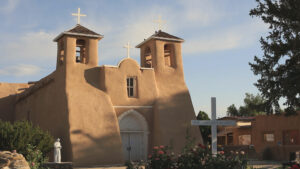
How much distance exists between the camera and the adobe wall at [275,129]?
872 inches

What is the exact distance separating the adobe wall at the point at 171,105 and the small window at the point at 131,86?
5.12 ft

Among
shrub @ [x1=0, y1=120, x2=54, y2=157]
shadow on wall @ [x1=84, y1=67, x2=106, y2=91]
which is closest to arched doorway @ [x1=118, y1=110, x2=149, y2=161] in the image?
shadow on wall @ [x1=84, y1=67, x2=106, y2=91]

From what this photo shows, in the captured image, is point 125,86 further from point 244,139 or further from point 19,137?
point 244,139

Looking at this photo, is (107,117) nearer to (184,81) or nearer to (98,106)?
(98,106)

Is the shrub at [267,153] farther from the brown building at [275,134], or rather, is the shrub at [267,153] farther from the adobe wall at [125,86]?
the adobe wall at [125,86]

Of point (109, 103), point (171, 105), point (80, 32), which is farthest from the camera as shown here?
point (171, 105)

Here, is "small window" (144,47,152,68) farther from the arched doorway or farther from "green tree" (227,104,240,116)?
"green tree" (227,104,240,116)

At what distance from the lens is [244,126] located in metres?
27.6

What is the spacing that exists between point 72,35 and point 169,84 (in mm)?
6912

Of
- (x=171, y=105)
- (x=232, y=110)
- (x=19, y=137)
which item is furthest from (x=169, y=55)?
(x=232, y=110)

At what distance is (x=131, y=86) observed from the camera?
23312 mm

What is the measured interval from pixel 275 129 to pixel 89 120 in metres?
11.7

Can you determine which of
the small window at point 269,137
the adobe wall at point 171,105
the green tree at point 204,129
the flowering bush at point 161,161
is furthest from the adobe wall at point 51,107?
the green tree at point 204,129

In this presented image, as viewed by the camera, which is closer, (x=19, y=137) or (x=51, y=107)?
(x=19, y=137)
